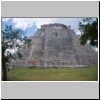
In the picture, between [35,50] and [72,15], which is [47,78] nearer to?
[35,50]

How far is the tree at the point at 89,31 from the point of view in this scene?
29.8 ft

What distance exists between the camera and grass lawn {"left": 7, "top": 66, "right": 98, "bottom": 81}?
8892 mm

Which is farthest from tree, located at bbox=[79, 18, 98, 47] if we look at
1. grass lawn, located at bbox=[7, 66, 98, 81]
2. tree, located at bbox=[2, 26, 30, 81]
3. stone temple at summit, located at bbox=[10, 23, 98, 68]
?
tree, located at bbox=[2, 26, 30, 81]

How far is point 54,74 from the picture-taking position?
362 inches

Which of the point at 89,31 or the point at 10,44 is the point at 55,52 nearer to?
the point at 89,31

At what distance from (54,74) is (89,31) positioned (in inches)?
61.7

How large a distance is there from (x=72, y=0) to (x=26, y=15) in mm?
1273

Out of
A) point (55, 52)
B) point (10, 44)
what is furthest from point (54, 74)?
point (10, 44)

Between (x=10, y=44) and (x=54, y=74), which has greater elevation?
(x=10, y=44)

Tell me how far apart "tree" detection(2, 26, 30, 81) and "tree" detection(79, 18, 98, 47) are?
170cm

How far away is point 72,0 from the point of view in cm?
812

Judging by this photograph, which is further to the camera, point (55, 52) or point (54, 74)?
point (55, 52)

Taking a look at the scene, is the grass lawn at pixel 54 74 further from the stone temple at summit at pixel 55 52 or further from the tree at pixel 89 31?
the tree at pixel 89 31

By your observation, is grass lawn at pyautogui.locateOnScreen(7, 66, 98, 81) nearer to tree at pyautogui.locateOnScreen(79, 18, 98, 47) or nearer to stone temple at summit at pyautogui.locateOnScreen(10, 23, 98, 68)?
stone temple at summit at pyautogui.locateOnScreen(10, 23, 98, 68)
